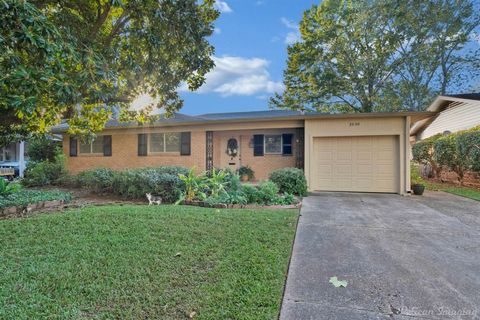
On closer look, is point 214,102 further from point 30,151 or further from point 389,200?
point 389,200

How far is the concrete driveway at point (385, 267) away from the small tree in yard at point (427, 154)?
26.4ft

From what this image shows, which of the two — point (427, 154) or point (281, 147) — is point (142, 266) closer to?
point (281, 147)

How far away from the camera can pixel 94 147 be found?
40.3 feet

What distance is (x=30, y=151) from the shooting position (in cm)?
1349

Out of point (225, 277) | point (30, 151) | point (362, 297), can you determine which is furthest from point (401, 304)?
point (30, 151)

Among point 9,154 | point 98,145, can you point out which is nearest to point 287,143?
point 98,145

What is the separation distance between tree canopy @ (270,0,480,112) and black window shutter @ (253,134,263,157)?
9.05 meters

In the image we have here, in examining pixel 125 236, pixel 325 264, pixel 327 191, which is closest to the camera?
pixel 325 264

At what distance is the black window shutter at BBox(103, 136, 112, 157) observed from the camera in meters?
11.9

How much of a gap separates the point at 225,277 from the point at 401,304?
1619 millimetres

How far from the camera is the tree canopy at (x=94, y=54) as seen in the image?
291 centimetres

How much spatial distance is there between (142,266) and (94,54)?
3.18m

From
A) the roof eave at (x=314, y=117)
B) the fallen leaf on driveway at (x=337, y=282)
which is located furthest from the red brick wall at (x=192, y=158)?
the fallen leaf on driveway at (x=337, y=282)

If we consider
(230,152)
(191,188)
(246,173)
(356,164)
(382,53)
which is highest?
(382,53)
